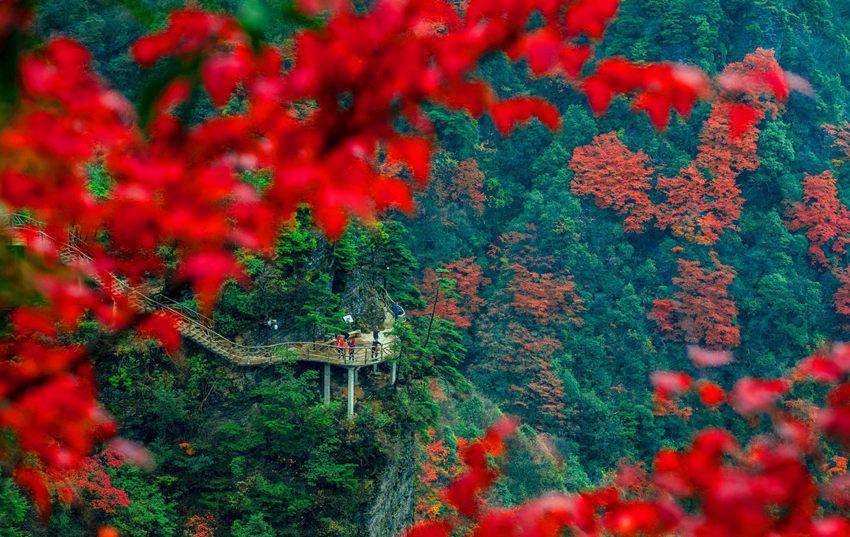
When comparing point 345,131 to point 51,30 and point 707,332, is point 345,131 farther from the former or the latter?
point 707,332

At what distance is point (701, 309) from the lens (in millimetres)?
17016

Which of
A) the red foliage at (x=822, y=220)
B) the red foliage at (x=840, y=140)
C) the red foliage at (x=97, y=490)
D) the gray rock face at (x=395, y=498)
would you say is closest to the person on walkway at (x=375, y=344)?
the gray rock face at (x=395, y=498)

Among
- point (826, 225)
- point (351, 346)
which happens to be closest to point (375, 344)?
point (351, 346)

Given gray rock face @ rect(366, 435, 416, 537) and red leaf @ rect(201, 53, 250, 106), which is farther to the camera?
gray rock face @ rect(366, 435, 416, 537)

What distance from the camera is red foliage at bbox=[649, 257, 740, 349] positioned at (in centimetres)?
1691

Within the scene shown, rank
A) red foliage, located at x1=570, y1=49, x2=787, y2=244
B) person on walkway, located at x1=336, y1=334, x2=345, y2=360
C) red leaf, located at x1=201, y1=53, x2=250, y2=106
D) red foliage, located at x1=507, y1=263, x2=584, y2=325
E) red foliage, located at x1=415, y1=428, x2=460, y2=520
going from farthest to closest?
1. red foliage, located at x1=570, y1=49, x2=787, y2=244
2. red foliage, located at x1=507, y1=263, x2=584, y2=325
3. red foliage, located at x1=415, y1=428, x2=460, y2=520
4. person on walkway, located at x1=336, y1=334, x2=345, y2=360
5. red leaf, located at x1=201, y1=53, x2=250, y2=106

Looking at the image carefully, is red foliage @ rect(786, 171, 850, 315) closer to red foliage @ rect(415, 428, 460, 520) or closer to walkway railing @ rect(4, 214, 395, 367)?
red foliage @ rect(415, 428, 460, 520)

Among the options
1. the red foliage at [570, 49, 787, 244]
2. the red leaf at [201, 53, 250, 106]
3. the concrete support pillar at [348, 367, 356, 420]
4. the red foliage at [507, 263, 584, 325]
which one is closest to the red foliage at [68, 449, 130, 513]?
the concrete support pillar at [348, 367, 356, 420]

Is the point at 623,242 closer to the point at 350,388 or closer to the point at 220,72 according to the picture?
the point at 350,388

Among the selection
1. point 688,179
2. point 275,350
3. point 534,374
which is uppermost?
point 688,179

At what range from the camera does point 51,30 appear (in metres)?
13.3

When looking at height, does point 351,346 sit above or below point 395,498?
above

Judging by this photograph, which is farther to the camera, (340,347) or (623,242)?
(623,242)

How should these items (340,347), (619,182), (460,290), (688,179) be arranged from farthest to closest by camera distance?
(619,182) < (688,179) < (460,290) < (340,347)
